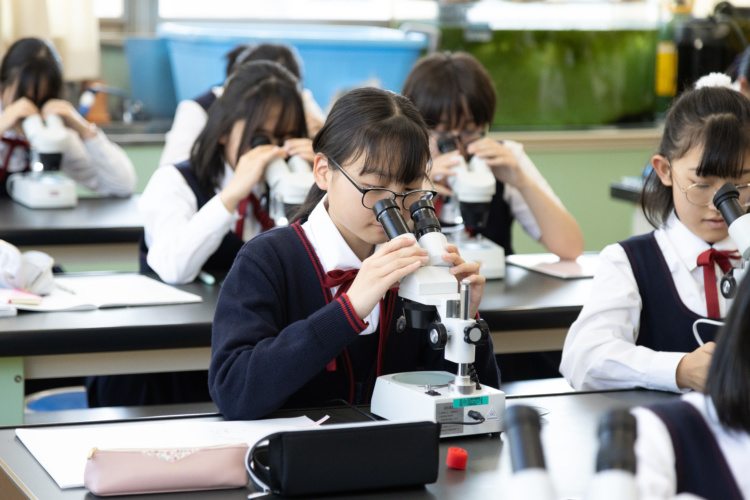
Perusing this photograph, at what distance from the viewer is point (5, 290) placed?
1.92 m

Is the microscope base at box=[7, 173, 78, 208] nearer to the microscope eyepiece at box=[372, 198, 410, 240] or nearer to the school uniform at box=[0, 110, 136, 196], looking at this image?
the school uniform at box=[0, 110, 136, 196]

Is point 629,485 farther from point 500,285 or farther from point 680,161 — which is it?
point 500,285

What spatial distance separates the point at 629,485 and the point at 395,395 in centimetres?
67

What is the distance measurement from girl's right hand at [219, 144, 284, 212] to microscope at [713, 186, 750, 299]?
100 cm

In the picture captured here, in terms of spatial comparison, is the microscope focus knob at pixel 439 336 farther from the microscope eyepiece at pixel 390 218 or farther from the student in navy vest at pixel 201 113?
the student in navy vest at pixel 201 113

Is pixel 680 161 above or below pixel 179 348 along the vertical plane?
above

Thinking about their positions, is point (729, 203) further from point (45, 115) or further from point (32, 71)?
point (32, 71)

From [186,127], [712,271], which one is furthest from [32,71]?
[712,271]

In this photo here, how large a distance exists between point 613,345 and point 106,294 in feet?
3.50

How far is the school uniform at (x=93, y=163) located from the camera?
10.6 ft

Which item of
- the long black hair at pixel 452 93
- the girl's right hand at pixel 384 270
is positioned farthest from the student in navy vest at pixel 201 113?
the girl's right hand at pixel 384 270

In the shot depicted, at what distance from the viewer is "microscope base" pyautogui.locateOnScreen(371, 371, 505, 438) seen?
1247 millimetres

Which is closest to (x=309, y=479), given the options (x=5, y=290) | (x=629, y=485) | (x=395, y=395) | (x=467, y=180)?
(x=395, y=395)

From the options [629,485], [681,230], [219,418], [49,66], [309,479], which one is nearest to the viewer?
[629,485]
